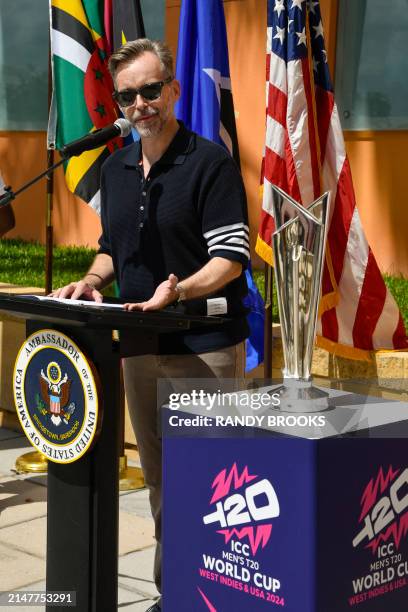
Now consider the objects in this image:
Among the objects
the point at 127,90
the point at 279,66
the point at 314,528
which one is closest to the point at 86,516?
the point at 314,528

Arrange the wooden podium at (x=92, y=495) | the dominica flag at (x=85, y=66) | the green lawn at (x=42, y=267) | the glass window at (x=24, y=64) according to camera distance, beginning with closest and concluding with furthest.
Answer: the wooden podium at (x=92, y=495)
the dominica flag at (x=85, y=66)
the green lawn at (x=42, y=267)
the glass window at (x=24, y=64)

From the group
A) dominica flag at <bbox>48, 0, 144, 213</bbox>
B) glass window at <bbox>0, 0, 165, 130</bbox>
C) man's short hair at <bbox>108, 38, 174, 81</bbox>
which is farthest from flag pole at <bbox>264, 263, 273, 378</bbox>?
glass window at <bbox>0, 0, 165, 130</bbox>

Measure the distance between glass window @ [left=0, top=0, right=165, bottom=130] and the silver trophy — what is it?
10.8 m

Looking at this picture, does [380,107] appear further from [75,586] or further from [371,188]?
[75,586]

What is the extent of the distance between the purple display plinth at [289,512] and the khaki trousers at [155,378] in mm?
1066

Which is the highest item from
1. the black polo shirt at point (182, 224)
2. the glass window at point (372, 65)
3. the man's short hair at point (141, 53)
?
the glass window at point (372, 65)

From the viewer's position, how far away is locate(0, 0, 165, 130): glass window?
507 inches

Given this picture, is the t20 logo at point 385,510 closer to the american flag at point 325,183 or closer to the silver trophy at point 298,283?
the silver trophy at point 298,283

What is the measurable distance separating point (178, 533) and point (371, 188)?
7.15 m

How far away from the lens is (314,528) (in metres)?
2.21

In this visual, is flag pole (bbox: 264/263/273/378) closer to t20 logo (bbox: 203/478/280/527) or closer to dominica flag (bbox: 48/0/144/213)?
dominica flag (bbox: 48/0/144/213)

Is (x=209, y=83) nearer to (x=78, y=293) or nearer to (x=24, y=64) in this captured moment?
(x=78, y=293)

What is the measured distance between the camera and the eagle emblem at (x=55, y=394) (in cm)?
301

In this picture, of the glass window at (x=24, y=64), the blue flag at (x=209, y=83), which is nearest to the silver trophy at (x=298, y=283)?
the blue flag at (x=209, y=83)
